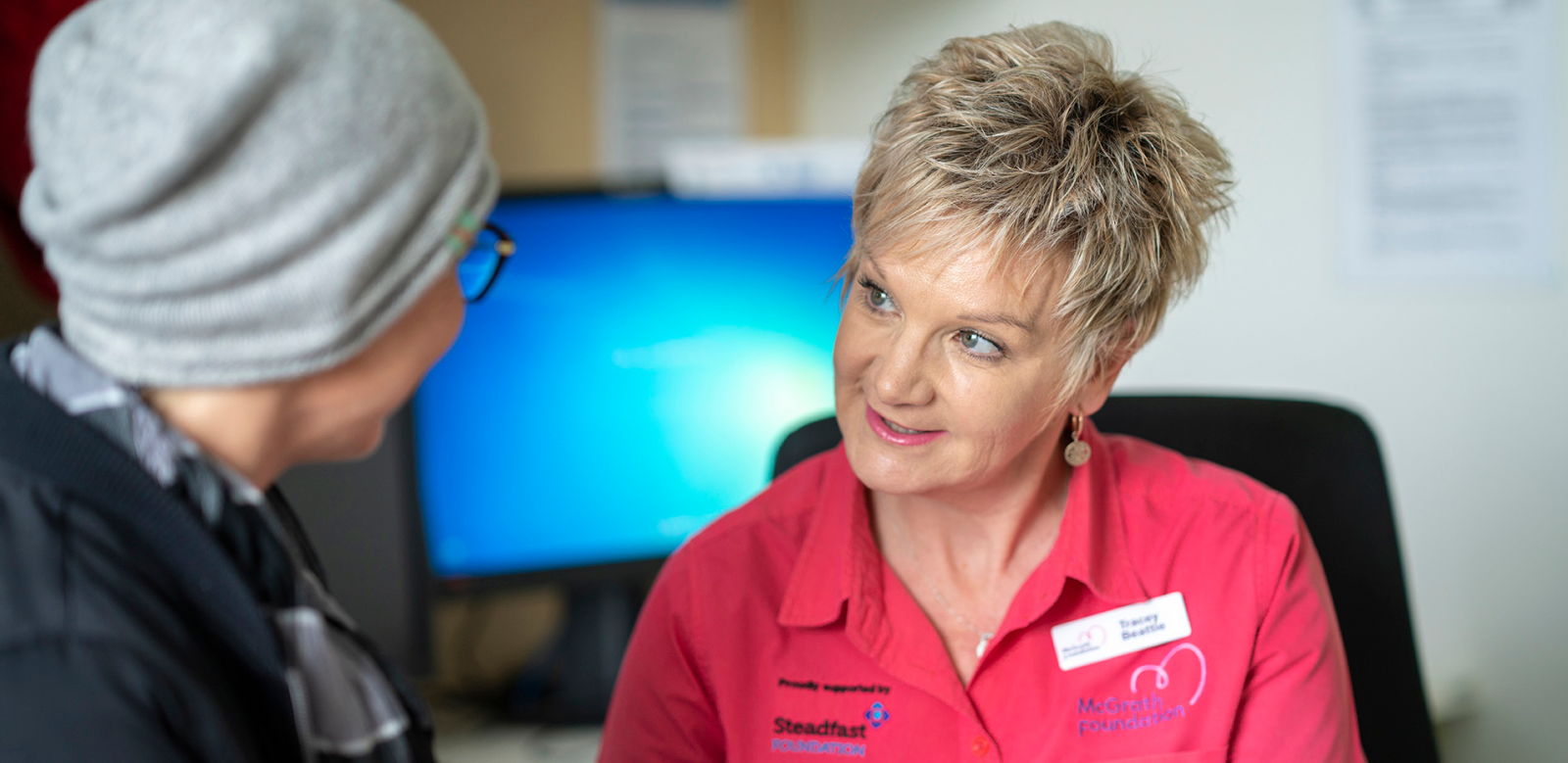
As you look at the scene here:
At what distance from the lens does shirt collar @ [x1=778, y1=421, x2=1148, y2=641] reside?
1.04 metres

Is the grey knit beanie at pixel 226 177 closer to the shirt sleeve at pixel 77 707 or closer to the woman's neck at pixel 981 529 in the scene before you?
the shirt sleeve at pixel 77 707

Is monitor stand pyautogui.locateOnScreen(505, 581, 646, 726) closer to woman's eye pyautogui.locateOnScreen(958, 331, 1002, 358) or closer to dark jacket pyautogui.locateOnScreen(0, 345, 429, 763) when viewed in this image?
woman's eye pyautogui.locateOnScreen(958, 331, 1002, 358)

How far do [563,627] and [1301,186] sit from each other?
4.27ft

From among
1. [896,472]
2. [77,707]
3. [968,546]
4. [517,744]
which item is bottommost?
[517,744]

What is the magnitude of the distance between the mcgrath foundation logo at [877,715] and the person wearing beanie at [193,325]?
51cm

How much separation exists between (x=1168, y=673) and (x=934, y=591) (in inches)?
9.3

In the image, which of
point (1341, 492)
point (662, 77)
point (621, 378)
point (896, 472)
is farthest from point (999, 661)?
point (662, 77)

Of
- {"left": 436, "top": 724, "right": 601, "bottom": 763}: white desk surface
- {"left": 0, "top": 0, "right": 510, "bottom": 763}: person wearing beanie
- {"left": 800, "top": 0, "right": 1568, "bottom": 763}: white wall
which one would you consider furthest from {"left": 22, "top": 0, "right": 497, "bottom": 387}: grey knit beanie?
{"left": 800, "top": 0, "right": 1568, "bottom": 763}: white wall

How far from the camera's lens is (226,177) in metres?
0.56

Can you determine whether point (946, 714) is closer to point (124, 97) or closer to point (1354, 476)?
point (1354, 476)

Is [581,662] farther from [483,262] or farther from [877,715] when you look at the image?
[483,262]

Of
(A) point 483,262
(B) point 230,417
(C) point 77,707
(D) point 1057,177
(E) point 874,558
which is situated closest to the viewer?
(C) point 77,707

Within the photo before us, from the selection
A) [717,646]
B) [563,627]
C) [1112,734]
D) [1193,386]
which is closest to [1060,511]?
[1112,734]

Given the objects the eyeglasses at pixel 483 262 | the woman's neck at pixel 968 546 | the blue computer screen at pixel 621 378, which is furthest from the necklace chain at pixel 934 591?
the eyeglasses at pixel 483 262
